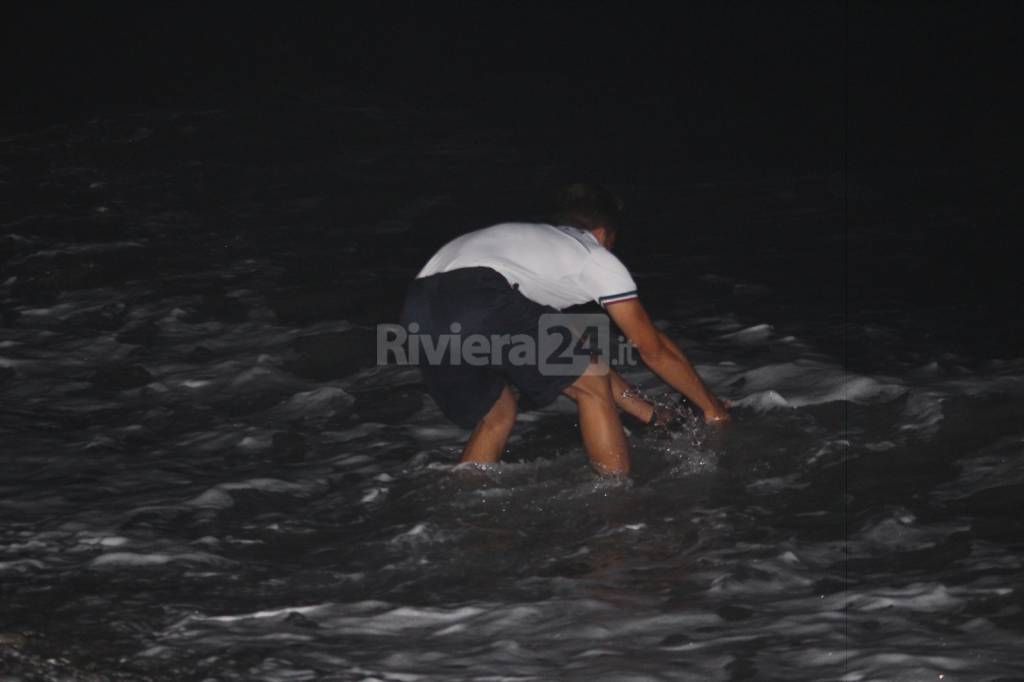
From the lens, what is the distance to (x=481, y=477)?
552 cm

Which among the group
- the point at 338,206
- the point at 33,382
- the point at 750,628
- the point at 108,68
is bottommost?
the point at 750,628

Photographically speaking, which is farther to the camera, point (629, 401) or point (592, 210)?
point (629, 401)

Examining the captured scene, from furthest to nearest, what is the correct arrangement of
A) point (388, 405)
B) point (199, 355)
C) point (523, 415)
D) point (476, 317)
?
point (199, 355) < point (388, 405) < point (523, 415) < point (476, 317)

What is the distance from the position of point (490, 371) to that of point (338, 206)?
633 centimetres

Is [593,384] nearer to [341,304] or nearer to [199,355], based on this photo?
[199,355]

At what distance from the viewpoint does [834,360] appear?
7.07 meters

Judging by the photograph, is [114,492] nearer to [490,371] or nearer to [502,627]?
[490,371]

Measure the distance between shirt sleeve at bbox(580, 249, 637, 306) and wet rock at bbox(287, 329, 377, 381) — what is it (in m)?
2.52

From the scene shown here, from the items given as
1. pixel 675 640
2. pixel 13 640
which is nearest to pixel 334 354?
pixel 13 640

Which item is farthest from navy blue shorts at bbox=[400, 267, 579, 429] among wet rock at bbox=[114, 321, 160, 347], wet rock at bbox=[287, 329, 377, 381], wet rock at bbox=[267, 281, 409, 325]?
wet rock at bbox=[114, 321, 160, 347]

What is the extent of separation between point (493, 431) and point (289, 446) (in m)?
1.18

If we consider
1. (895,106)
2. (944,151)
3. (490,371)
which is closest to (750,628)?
(490,371)

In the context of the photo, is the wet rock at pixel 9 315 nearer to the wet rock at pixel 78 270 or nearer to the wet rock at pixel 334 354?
the wet rock at pixel 78 270

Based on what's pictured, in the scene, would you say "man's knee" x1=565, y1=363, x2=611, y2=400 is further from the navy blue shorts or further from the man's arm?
the man's arm
